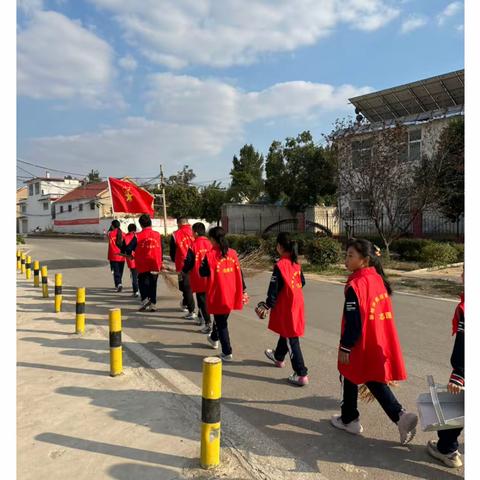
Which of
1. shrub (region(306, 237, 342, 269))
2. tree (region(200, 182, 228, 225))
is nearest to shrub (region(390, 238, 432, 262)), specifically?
shrub (region(306, 237, 342, 269))

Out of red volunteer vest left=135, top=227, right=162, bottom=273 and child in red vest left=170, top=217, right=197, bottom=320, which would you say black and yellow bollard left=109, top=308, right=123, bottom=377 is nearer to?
child in red vest left=170, top=217, right=197, bottom=320

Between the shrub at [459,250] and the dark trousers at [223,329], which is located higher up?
the shrub at [459,250]

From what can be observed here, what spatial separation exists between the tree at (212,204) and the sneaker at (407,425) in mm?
38033

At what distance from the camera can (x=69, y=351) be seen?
237 inches

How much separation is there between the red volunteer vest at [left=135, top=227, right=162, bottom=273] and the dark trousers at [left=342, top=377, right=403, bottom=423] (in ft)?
17.6

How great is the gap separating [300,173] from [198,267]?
2065 centimetres

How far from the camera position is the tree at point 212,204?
136 ft

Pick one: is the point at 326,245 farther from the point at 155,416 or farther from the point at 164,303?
the point at 155,416

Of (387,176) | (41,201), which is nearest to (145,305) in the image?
(387,176)

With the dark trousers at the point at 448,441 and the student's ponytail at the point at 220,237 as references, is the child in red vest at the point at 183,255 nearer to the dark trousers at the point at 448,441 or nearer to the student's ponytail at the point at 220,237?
the student's ponytail at the point at 220,237

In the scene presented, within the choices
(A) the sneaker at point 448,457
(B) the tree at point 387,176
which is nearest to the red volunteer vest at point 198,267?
(A) the sneaker at point 448,457

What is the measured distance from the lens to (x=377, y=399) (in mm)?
3570

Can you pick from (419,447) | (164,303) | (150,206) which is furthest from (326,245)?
(419,447)

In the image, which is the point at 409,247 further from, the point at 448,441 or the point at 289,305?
the point at 448,441
